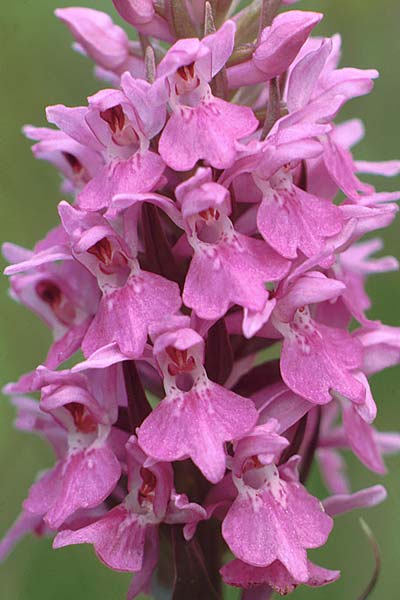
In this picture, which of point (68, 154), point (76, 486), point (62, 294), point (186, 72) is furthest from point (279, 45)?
point (76, 486)

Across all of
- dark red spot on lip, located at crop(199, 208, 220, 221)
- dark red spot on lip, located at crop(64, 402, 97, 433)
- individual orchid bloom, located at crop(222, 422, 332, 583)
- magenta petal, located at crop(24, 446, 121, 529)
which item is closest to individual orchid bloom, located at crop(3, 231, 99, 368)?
dark red spot on lip, located at crop(64, 402, 97, 433)

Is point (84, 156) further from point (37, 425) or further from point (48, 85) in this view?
point (48, 85)

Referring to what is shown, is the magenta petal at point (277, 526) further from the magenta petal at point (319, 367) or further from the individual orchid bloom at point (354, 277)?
the individual orchid bloom at point (354, 277)

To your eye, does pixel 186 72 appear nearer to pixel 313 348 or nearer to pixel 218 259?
pixel 218 259

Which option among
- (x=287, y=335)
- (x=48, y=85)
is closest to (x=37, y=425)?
(x=287, y=335)

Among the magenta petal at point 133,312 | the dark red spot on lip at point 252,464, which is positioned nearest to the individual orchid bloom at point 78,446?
the magenta petal at point 133,312

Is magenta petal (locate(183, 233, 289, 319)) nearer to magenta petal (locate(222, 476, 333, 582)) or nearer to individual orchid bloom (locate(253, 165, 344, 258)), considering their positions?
individual orchid bloom (locate(253, 165, 344, 258))
